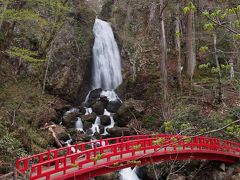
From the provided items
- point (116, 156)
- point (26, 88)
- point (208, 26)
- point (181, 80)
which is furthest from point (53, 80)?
point (208, 26)

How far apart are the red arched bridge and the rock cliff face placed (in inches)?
364

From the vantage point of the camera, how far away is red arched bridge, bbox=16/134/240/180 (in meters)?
8.45

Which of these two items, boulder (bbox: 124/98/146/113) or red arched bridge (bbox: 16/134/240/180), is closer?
red arched bridge (bbox: 16/134/240/180)

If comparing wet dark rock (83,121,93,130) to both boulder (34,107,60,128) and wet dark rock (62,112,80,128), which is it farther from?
boulder (34,107,60,128)

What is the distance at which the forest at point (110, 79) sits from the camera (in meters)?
14.5

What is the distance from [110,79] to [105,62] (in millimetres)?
1680

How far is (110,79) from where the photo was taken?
25.2 meters

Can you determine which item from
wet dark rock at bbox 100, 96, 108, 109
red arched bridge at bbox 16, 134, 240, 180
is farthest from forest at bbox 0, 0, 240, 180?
red arched bridge at bbox 16, 134, 240, 180

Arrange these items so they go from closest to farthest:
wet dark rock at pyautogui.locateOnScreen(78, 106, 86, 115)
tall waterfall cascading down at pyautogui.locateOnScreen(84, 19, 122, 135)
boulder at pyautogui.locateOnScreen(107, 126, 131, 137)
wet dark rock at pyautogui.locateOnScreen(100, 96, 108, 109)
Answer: boulder at pyautogui.locateOnScreen(107, 126, 131, 137)
wet dark rock at pyautogui.locateOnScreen(78, 106, 86, 115)
wet dark rock at pyautogui.locateOnScreen(100, 96, 108, 109)
tall waterfall cascading down at pyautogui.locateOnScreen(84, 19, 122, 135)

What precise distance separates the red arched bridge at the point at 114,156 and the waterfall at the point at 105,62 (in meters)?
12.0

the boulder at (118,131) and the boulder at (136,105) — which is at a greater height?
the boulder at (136,105)

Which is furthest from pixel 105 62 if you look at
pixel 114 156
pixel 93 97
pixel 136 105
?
pixel 114 156

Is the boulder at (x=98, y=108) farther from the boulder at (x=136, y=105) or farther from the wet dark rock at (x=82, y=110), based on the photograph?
the boulder at (x=136, y=105)

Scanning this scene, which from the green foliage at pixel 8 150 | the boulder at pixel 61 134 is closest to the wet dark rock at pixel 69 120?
the boulder at pixel 61 134
